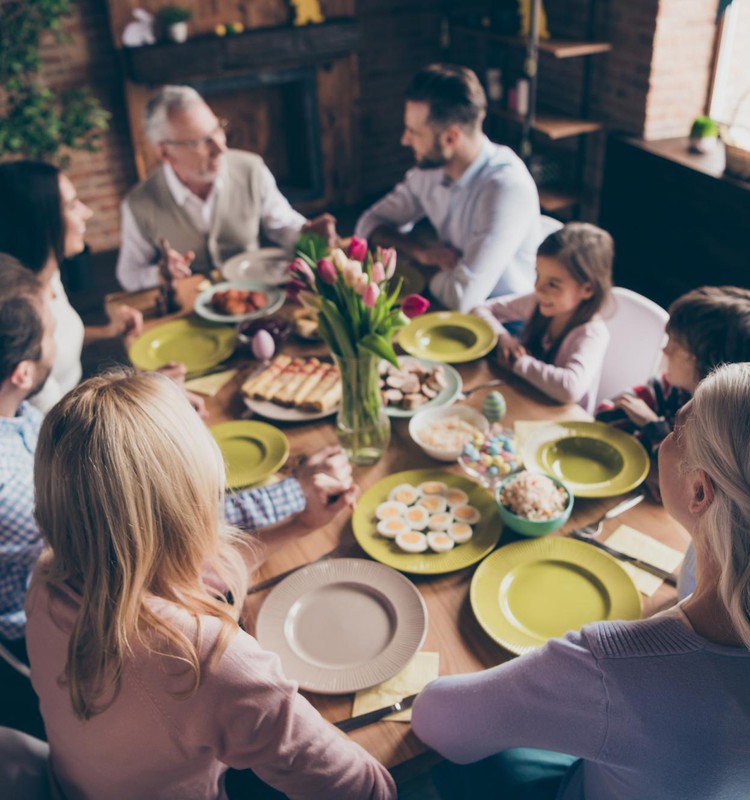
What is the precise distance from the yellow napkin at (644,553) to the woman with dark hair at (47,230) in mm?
1562

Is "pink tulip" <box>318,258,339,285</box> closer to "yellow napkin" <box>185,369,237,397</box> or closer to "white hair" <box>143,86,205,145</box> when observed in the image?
"yellow napkin" <box>185,369,237,397</box>

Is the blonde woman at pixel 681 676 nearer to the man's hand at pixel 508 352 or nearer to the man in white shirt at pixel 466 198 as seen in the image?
the man's hand at pixel 508 352

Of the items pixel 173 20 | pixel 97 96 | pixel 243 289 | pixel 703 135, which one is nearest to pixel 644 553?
pixel 243 289

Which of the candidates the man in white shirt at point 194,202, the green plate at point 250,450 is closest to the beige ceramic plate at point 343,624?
the green plate at point 250,450

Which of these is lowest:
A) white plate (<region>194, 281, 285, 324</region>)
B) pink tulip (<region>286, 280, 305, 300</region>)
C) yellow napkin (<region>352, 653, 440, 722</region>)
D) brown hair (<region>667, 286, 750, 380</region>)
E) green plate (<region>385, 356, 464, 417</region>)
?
yellow napkin (<region>352, 653, 440, 722</region>)

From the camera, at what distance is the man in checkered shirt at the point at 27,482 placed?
1.57 metres

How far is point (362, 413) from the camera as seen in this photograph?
175 cm

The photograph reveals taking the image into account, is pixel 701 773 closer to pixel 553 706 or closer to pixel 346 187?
pixel 553 706

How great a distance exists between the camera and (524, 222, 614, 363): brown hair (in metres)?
2.11

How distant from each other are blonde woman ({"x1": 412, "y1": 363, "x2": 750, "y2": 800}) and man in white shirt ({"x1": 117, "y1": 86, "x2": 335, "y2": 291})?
1.93 meters

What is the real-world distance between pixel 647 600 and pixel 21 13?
4.35 metres

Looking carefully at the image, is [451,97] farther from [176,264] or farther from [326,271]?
[326,271]

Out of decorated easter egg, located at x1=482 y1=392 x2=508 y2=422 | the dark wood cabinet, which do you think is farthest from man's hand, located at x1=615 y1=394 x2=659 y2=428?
the dark wood cabinet

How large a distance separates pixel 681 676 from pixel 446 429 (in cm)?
92
